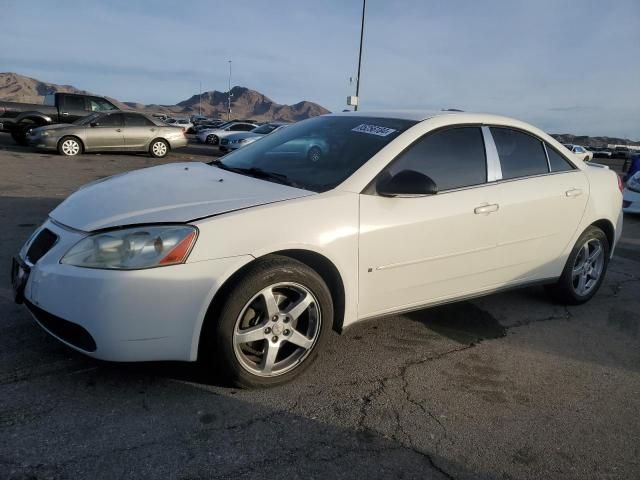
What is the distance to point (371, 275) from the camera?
9.96ft

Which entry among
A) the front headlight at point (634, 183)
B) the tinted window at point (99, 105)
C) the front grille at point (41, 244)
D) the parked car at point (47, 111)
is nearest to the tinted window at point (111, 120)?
the parked car at point (47, 111)

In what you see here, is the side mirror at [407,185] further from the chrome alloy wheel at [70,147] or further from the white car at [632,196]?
the chrome alloy wheel at [70,147]

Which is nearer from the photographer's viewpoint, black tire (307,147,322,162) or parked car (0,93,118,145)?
black tire (307,147,322,162)

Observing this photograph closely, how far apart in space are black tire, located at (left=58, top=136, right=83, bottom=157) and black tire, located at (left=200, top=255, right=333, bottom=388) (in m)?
13.1

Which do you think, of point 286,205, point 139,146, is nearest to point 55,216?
point 286,205

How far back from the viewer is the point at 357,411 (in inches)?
105

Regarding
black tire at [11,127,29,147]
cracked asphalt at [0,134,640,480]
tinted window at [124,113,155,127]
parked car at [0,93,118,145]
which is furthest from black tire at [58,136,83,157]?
cracked asphalt at [0,134,640,480]

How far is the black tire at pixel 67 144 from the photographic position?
45.7 feet

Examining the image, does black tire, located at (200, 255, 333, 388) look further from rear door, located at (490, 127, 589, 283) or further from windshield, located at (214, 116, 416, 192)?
rear door, located at (490, 127, 589, 283)

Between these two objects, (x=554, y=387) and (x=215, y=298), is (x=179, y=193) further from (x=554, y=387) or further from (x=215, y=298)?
(x=554, y=387)

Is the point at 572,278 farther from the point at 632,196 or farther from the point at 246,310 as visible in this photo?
the point at 632,196

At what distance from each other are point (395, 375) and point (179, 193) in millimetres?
1636

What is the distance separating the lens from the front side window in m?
14.5

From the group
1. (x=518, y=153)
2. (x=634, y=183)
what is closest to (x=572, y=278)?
(x=518, y=153)
